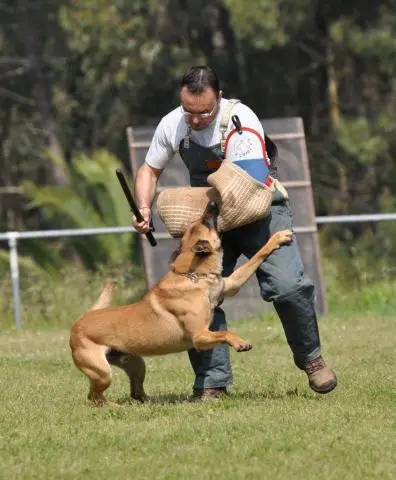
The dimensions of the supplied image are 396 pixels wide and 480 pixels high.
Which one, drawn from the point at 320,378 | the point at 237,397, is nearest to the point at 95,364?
the point at 237,397

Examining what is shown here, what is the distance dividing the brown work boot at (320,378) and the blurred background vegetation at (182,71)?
11.4 metres

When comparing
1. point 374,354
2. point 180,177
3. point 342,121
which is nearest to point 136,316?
point 374,354

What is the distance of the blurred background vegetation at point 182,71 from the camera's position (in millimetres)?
25391

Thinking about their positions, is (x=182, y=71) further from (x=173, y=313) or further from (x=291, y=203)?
(x=173, y=313)

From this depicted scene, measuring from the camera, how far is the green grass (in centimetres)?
633

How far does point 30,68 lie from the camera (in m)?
32.5

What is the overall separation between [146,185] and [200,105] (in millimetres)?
834

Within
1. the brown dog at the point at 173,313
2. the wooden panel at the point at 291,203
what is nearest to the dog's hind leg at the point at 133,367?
the brown dog at the point at 173,313

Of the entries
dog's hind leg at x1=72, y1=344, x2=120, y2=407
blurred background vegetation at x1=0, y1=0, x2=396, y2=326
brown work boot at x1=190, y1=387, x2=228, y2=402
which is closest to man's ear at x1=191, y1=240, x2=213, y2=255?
dog's hind leg at x1=72, y1=344, x2=120, y2=407

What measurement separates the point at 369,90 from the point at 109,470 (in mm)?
26337

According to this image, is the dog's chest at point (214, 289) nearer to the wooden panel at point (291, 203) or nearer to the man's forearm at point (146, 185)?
the man's forearm at point (146, 185)

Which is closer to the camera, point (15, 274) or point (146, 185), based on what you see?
point (146, 185)

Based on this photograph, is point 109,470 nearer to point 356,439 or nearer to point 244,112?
point 356,439

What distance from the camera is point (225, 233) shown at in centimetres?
834
